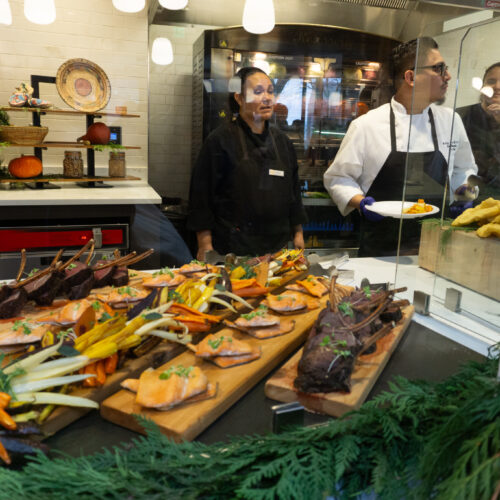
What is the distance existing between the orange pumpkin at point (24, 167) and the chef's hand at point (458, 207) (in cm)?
238

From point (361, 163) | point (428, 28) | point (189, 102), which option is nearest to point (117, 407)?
point (428, 28)

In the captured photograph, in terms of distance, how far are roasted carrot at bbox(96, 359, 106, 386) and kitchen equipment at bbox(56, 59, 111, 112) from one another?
2443 millimetres

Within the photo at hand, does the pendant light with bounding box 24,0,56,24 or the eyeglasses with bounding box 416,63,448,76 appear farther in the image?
the pendant light with bounding box 24,0,56,24

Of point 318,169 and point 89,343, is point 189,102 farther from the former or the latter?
point 89,343

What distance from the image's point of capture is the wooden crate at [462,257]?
140 centimetres

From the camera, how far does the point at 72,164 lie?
10.2ft

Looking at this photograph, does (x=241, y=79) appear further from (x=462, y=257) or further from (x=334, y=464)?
(x=334, y=464)

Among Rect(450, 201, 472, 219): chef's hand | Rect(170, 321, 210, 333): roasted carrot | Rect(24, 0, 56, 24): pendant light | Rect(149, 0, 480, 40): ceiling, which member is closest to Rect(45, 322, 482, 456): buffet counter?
Rect(170, 321, 210, 333): roasted carrot

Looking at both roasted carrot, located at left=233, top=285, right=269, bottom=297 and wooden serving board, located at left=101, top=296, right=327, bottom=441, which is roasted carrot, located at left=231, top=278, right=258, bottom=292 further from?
wooden serving board, located at left=101, top=296, right=327, bottom=441

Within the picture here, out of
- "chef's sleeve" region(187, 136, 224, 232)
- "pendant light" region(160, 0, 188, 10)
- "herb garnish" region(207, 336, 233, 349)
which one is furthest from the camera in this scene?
"pendant light" region(160, 0, 188, 10)

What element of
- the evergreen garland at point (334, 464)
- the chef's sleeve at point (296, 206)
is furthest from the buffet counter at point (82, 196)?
the evergreen garland at point (334, 464)

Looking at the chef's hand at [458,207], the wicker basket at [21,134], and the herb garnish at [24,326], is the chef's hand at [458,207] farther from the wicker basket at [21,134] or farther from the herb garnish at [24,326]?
the wicker basket at [21,134]

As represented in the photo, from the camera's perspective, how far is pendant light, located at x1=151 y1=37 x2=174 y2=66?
297 cm

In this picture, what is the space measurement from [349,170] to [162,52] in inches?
54.4
